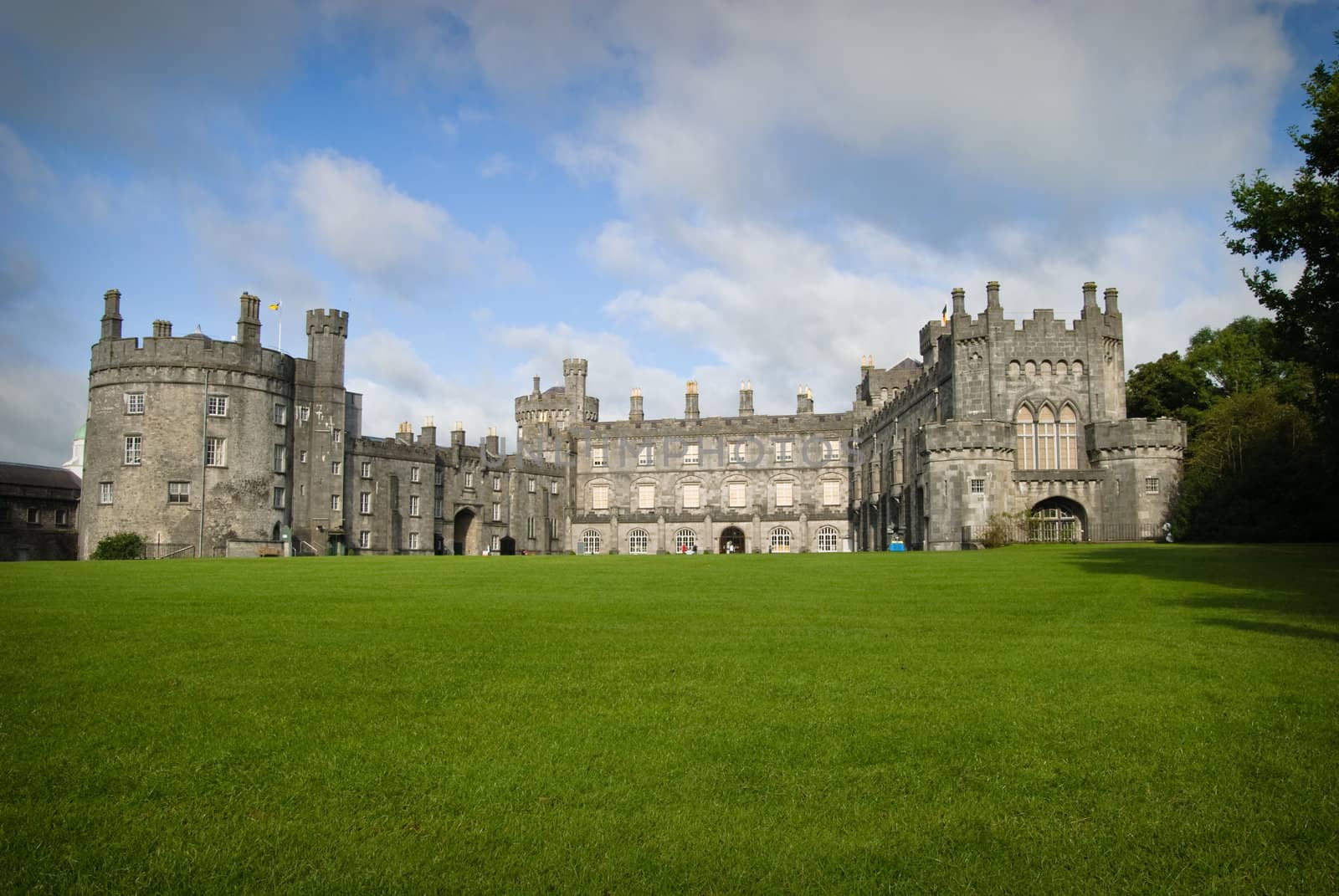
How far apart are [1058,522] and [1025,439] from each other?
12.7ft

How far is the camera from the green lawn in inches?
196

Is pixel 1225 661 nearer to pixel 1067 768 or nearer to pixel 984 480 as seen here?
pixel 1067 768

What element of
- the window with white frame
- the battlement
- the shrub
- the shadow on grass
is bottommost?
the shadow on grass

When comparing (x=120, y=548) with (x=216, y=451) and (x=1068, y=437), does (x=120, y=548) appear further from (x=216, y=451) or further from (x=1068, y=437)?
(x=1068, y=437)

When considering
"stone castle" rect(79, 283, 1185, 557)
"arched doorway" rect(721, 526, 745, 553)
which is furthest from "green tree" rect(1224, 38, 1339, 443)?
"arched doorway" rect(721, 526, 745, 553)

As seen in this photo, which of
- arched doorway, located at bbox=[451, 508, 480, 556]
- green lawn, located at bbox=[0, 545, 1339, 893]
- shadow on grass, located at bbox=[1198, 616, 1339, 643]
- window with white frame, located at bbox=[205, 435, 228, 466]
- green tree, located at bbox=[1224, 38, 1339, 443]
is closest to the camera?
green lawn, located at bbox=[0, 545, 1339, 893]

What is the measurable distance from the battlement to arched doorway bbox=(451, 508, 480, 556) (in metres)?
18.6

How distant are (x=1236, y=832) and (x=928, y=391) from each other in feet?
156

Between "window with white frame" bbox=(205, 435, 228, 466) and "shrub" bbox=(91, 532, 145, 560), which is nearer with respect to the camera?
"shrub" bbox=(91, 532, 145, 560)

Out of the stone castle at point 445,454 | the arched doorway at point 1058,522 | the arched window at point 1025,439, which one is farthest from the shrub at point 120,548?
the arched window at point 1025,439

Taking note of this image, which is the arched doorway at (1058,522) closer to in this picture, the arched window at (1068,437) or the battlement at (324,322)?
the arched window at (1068,437)

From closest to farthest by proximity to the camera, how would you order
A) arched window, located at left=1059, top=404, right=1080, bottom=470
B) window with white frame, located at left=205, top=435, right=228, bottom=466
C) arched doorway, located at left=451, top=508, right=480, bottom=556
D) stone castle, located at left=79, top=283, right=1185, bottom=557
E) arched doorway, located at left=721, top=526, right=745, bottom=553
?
stone castle, located at left=79, top=283, right=1185, bottom=557 → arched window, located at left=1059, top=404, right=1080, bottom=470 → window with white frame, located at left=205, top=435, right=228, bottom=466 → arched doorway, located at left=451, top=508, right=480, bottom=556 → arched doorway, located at left=721, top=526, right=745, bottom=553

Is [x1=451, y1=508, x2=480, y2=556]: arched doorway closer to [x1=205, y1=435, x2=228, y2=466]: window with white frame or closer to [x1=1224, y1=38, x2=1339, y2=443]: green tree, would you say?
[x1=205, y1=435, x2=228, y2=466]: window with white frame

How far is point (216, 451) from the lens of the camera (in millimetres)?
48875
